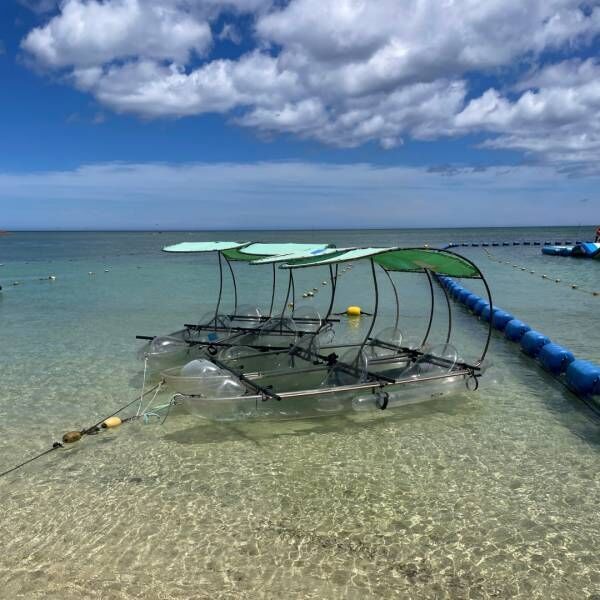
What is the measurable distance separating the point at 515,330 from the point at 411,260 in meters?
5.73

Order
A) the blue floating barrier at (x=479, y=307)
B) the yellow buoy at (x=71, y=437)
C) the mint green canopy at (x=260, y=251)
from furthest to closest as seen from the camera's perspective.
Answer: the blue floating barrier at (x=479, y=307) → the mint green canopy at (x=260, y=251) → the yellow buoy at (x=71, y=437)

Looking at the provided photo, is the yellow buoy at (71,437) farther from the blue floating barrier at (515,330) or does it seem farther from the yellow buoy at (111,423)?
the blue floating barrier at (515,330)

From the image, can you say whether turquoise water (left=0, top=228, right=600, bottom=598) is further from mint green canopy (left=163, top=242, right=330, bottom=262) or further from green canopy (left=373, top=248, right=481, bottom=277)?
mint green canopy (left=163, top=242, right=330, bottom=262)

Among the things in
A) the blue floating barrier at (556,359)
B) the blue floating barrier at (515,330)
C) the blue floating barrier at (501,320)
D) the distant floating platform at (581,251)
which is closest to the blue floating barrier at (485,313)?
the blue floating barrier at (501,320)

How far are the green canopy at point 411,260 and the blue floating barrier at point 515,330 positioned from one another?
458cm

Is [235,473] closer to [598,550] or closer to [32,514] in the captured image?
[32,514]

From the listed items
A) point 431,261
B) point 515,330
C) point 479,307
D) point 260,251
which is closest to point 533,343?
point 515,330

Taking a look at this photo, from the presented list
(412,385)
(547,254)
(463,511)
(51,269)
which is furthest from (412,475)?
(547,254)

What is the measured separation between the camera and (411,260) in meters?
10.6

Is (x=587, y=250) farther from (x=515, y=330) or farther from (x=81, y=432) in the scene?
(x=81, y=432)

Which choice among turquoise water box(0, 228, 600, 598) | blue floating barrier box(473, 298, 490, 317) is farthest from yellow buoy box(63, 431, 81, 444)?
blue floating barrier box(473, 298, 490, 317)

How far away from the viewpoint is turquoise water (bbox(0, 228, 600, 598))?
5148 mm

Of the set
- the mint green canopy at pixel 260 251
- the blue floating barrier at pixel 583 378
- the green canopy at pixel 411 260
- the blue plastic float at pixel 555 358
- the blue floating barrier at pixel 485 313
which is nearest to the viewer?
the green canopy at pixel 411 260

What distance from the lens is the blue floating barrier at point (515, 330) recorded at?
1448cm
